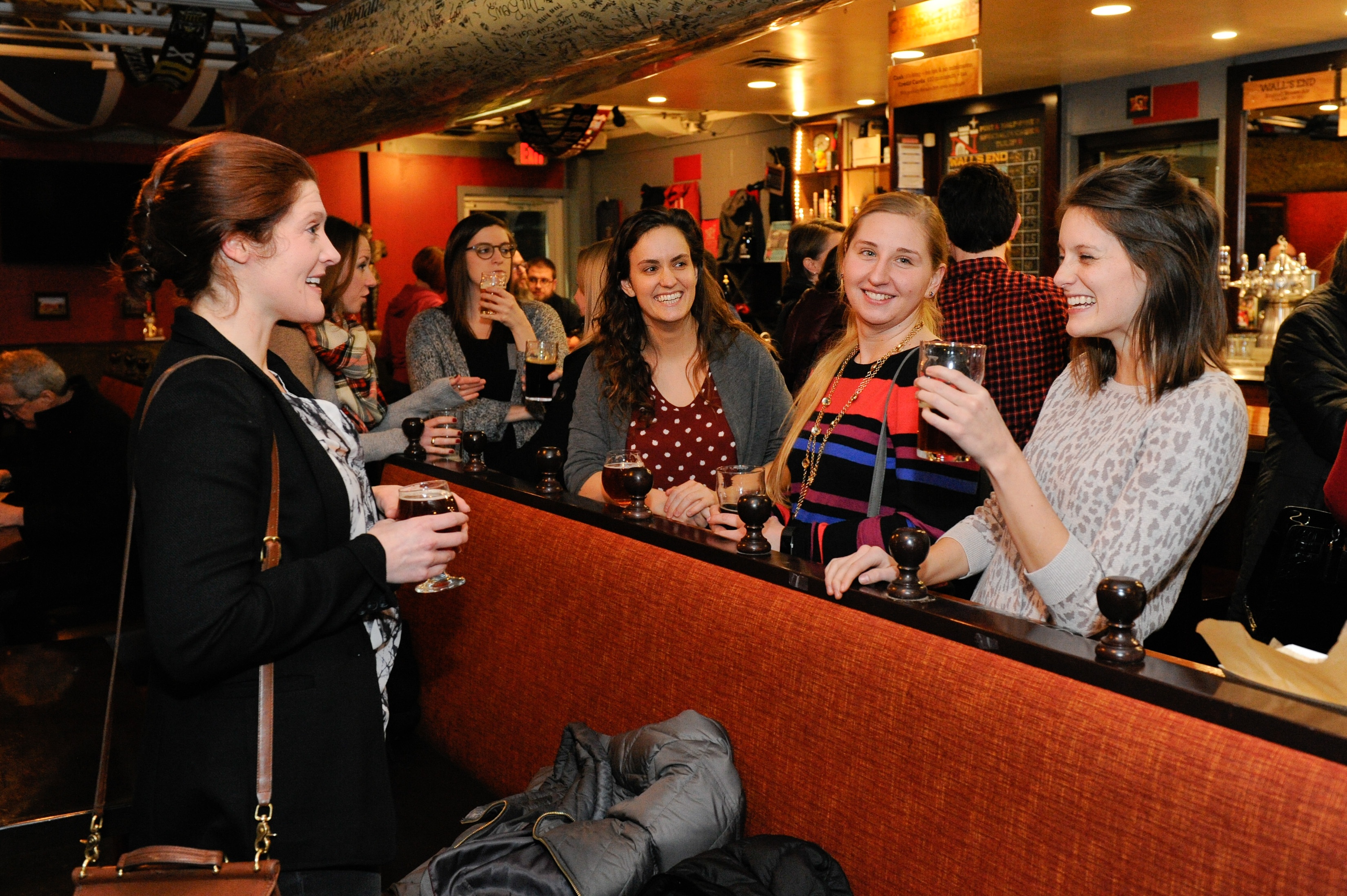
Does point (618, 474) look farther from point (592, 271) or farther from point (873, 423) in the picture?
point (592, 271)

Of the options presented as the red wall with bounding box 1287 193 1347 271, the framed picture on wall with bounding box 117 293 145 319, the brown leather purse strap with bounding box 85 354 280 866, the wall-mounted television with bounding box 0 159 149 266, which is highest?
the wall-mounted television with bounding box 0 159 149 266

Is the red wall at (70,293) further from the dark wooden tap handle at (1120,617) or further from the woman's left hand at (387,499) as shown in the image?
the dark wooden tap handle at (1120,617)

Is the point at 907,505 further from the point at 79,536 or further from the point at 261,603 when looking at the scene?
the point at 79,536

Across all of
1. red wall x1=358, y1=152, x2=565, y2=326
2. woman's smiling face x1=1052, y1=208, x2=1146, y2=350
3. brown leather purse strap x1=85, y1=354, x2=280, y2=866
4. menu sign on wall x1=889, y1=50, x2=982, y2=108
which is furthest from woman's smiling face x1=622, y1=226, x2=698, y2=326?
red wall x1=358, y1=152, x2=565, y2=326

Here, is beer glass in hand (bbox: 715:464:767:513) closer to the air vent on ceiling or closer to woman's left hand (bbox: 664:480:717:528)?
woman's left hand (bbox: 664:480:717:528)

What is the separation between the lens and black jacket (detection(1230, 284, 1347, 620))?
3.20 meters

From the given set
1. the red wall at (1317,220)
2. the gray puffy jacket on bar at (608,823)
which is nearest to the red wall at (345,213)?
the red wall at (1317,220)

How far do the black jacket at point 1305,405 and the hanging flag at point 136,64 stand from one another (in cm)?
485

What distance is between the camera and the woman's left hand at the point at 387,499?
70.6 inches

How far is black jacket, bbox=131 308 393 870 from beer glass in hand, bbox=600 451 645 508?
85 cm

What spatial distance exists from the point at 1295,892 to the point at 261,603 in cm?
117

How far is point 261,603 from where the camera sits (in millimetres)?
1366

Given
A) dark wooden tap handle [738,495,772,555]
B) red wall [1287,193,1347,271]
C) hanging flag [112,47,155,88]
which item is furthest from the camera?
red wall [1287,193,1347,271]

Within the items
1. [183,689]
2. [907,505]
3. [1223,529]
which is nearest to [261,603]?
[183,689]
